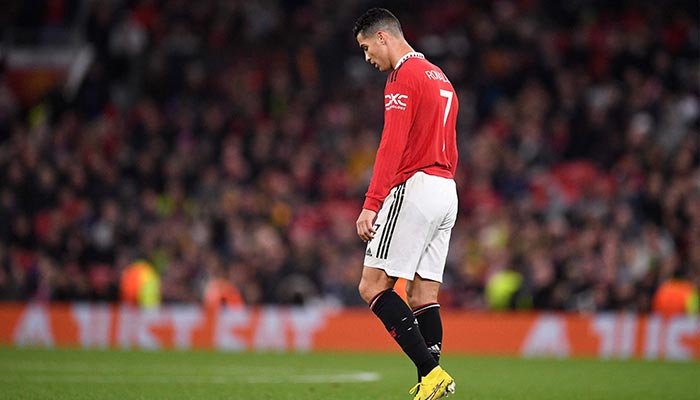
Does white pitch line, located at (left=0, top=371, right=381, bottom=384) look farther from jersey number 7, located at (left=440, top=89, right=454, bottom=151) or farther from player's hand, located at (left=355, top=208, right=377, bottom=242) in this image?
jersey number 7, located at (left=440, top=89, right=454, bottom=151)

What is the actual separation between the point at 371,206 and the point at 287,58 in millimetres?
13946

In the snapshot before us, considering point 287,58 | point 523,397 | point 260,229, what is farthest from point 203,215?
point 523,397

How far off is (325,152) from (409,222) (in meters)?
12.3

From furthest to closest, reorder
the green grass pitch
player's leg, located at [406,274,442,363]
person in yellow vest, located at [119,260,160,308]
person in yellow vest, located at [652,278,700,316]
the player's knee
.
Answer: person in yellow vest, located at [119,260,160,308], person in yellow vest, located at [652,278,700,316], the green grass pitch, player's leg, located at [406,274,442,363], the player's knee

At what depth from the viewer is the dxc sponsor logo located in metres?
6.19

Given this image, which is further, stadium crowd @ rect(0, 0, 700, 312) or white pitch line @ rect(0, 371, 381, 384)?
stadium crowd @ rect(0, 0, 700, 312)

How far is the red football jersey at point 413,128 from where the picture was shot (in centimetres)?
611

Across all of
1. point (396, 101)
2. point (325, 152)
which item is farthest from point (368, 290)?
point (325, 152)

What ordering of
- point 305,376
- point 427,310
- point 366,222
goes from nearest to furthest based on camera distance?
point 366,222 → point 427,310 → point 305,376

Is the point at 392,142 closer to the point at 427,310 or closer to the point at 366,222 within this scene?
the point at 366,222

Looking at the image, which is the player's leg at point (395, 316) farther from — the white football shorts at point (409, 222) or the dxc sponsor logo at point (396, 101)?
the dxc sponsor logo at point (396, 101)

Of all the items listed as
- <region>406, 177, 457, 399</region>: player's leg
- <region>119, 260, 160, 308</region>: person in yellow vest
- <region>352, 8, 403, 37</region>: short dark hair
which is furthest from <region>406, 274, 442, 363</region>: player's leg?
<region>119, 260, 160, 308</region>: person in yellow vest

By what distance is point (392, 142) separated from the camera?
20.1 ft

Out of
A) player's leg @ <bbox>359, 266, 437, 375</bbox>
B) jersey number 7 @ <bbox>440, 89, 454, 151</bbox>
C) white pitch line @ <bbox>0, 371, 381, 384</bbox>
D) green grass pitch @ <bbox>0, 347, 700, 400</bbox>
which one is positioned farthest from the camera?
white pitch line @ <bbox>0, 371, 381, 384</bbox>
